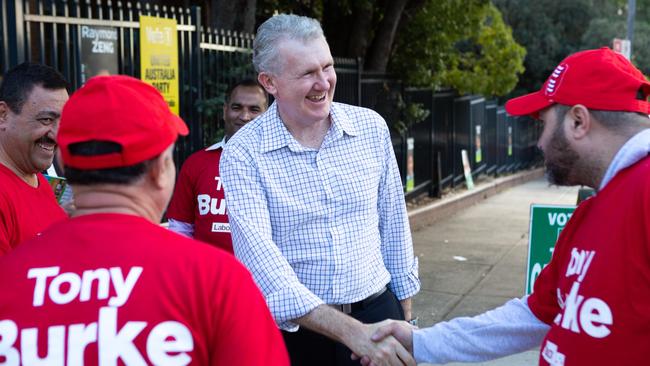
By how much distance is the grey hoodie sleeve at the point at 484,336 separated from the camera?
9.77 ft

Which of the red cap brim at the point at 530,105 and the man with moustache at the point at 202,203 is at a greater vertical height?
the red cap brim at the point at 530,105

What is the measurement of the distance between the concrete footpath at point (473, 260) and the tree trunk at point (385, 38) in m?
2.57

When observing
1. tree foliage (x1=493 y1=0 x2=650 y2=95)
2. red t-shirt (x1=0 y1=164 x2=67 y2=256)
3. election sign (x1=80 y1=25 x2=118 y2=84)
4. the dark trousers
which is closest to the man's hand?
the dark trousers

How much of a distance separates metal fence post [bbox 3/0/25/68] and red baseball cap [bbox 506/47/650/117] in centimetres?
466

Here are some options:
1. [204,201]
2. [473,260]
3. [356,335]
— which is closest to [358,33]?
[473,260]

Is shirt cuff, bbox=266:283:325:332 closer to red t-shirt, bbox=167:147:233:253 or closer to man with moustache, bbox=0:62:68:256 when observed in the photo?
man with moustache, bbox=0:62:68:256

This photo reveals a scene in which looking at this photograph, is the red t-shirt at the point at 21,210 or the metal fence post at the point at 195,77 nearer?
the red t-shirt at the point at 21,210

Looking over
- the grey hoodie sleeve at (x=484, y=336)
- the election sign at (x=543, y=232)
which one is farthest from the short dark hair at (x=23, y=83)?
the election sign at (x=543, y=232)

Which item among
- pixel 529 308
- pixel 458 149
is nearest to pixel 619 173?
pixel 529 308

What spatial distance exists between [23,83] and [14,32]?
323 cm

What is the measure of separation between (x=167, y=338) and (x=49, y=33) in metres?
5.21

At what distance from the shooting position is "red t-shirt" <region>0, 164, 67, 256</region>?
2.89 meters

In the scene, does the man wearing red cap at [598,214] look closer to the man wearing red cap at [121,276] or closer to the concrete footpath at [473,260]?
the man wearing red cap at [121,276]

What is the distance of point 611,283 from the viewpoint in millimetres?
2186
